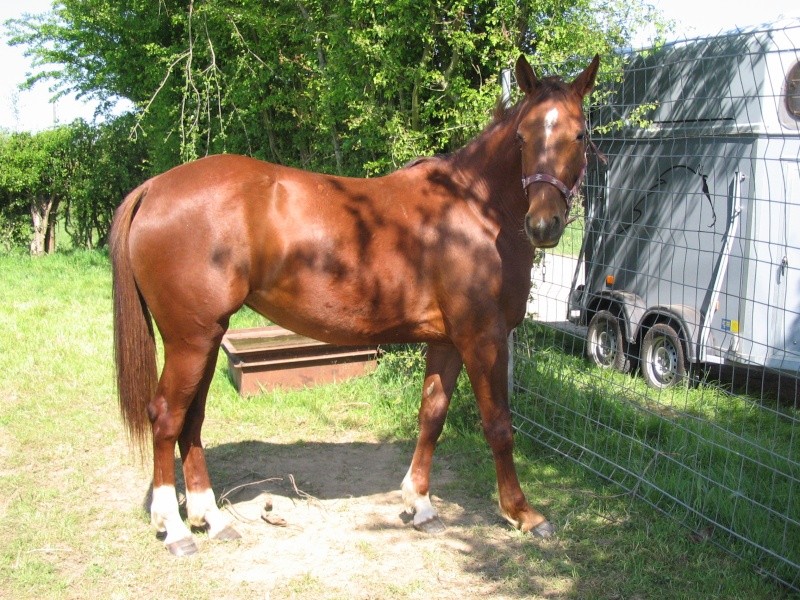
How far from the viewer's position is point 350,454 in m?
5.04

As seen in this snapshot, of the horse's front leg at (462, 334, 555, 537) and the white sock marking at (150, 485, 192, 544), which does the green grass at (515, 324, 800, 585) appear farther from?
the white sock marking at (150, 485, 192, 544)

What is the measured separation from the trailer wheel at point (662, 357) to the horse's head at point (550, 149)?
3.20m

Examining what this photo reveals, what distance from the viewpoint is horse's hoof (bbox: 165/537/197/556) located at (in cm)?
362

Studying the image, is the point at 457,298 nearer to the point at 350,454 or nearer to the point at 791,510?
the point at 350,454

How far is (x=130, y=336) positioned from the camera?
374 cm

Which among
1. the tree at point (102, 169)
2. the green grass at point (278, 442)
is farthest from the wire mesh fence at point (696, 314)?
the tree at point (102, 169)

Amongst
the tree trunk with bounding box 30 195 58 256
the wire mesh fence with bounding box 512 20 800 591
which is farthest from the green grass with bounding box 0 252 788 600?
A: the tree trunk with bounding box 30 195 58 256

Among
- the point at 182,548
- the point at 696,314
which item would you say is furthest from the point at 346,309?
the point at 696,314

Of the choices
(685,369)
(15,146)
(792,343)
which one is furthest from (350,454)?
(15,146)

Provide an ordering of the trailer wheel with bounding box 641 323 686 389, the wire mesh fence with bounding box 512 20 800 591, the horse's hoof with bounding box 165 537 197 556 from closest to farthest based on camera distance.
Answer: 1. the horse's hoof with bounding box 165 537 197 556
2. the wire mesh fence with bounding box 512 20 800 591
3. the trailer wheel with bounding box 641 323 686 389

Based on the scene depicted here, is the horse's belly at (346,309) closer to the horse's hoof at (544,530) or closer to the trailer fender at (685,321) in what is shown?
the horse's hoof at (544,530)

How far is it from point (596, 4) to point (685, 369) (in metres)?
3.17

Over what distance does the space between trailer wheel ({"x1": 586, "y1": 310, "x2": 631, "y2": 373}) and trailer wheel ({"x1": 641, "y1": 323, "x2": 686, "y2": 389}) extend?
203 mm

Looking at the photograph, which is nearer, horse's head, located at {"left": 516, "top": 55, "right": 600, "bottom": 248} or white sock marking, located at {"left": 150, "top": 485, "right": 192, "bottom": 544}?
horse's head, located at {"left": 516, "top": 55, "right": 600, "bottom": 248}
